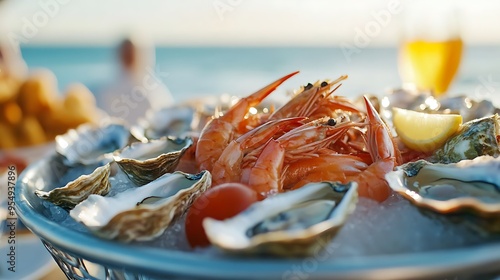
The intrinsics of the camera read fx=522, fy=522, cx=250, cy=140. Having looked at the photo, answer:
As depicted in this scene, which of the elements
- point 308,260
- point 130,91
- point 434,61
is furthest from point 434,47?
point 130,91

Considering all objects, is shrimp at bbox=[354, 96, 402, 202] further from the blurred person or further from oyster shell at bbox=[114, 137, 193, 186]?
the blurred person

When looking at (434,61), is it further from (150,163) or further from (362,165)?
(150,163)

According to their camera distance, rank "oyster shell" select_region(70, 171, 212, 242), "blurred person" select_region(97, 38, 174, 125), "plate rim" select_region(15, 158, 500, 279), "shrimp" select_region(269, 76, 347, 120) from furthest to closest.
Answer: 1. "blurred person" select_region(97, 38, 174, 125)
2. "shrimp" select_region(269, 76, 347, 120)
3. "oyster shell" select_region(70, 171, 212, 242)
4. "plate rim" select_region(15, 158, 500, 279)

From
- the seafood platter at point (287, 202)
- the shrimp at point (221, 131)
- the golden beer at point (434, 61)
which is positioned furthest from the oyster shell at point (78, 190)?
the golden beer at point (434, 61)

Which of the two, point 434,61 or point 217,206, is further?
point 434,61

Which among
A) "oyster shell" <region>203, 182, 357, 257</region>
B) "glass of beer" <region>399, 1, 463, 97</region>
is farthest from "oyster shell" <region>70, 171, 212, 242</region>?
"glass of beer" <region>399, 1, 463, 97</region>

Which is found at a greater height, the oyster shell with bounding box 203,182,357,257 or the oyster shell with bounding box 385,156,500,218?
the oyster shell with bounding box 203,182,357,257

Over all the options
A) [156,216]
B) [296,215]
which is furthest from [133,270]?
[296,215]

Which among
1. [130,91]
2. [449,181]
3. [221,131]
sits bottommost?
[130,91]
